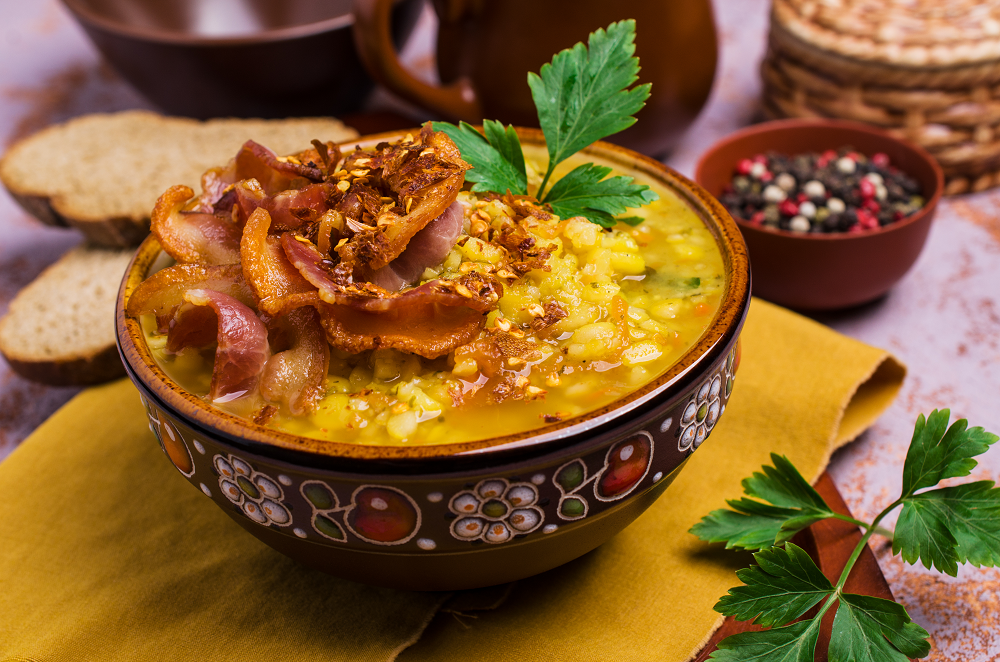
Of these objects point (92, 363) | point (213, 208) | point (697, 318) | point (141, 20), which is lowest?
point (92, 363)

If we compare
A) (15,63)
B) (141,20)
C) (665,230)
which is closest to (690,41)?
(665,230)

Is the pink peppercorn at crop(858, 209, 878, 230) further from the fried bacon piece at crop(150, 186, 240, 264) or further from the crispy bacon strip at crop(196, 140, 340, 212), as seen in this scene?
the fried bacon piece at crop(150, 186, 240, 264)

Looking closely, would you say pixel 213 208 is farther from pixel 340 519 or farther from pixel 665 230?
pixel 665 230

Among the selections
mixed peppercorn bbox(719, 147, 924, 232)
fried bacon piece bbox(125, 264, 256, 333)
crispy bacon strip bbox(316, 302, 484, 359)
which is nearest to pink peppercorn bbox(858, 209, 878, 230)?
mixed peppercorn bbox(719, 147, 924, 232)

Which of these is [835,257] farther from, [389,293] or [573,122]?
[389,293]

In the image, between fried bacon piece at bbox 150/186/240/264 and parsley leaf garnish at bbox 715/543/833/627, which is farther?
fried bacon piece at bbox 150/186/240/264

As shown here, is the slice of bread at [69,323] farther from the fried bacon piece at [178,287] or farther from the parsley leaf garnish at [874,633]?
the parsley leaf garnish at [874,633]

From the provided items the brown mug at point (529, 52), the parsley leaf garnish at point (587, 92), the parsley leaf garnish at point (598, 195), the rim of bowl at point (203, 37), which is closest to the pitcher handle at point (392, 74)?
the brown mug at point (529, 52)
